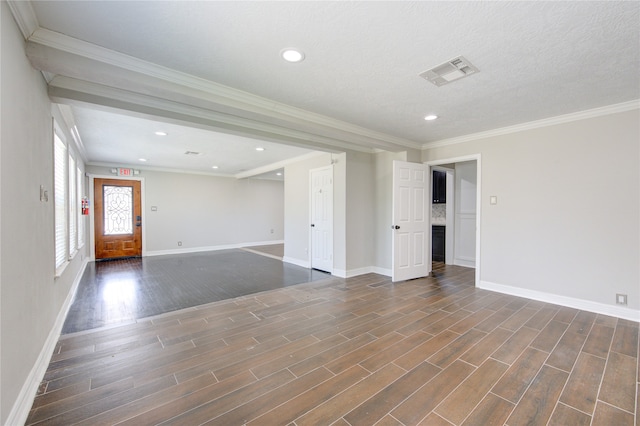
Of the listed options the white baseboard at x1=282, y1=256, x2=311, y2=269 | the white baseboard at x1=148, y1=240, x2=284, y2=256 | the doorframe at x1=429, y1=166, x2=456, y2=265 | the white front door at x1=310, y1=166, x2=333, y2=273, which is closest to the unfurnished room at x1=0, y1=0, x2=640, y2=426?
the white front door at x1=310, y1=166, x2=333, y2=273

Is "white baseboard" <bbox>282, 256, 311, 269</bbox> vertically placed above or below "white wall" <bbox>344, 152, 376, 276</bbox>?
below

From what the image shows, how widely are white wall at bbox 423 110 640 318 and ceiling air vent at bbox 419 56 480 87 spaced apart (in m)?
2.21

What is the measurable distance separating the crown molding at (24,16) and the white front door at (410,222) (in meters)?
4.36

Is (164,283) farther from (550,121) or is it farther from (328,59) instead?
(550,121)

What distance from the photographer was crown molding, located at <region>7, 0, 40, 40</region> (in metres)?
1.60

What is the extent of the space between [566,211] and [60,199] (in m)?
6.41

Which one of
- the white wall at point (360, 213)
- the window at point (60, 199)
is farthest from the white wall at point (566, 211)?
the window at point (60, 199)

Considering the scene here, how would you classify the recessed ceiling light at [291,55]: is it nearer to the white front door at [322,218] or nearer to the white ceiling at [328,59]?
the white ceiling at [328,59]

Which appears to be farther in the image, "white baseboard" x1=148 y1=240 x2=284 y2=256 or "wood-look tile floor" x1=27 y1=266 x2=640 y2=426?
"white baseboard" x1=148 y1=240 x2=284 y2=256

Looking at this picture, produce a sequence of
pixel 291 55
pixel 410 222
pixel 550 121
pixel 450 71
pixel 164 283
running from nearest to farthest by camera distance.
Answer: pixel 291 55
pixel 450 71
pixel 550 121
pixel 164 283
pixel 410 222

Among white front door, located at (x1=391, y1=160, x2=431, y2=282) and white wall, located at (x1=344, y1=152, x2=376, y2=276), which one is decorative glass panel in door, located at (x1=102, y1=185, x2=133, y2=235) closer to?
white wall, located at (x1=344, y1=152, x2=376, y2=276)

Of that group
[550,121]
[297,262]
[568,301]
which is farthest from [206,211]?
[568,301]

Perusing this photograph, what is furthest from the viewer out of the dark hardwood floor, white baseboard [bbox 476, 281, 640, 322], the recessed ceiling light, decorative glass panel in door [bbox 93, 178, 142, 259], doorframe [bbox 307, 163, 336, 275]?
decorative glass panel in door [bbox 93, 178, 142, 259]

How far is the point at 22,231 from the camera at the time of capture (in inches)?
71.4
